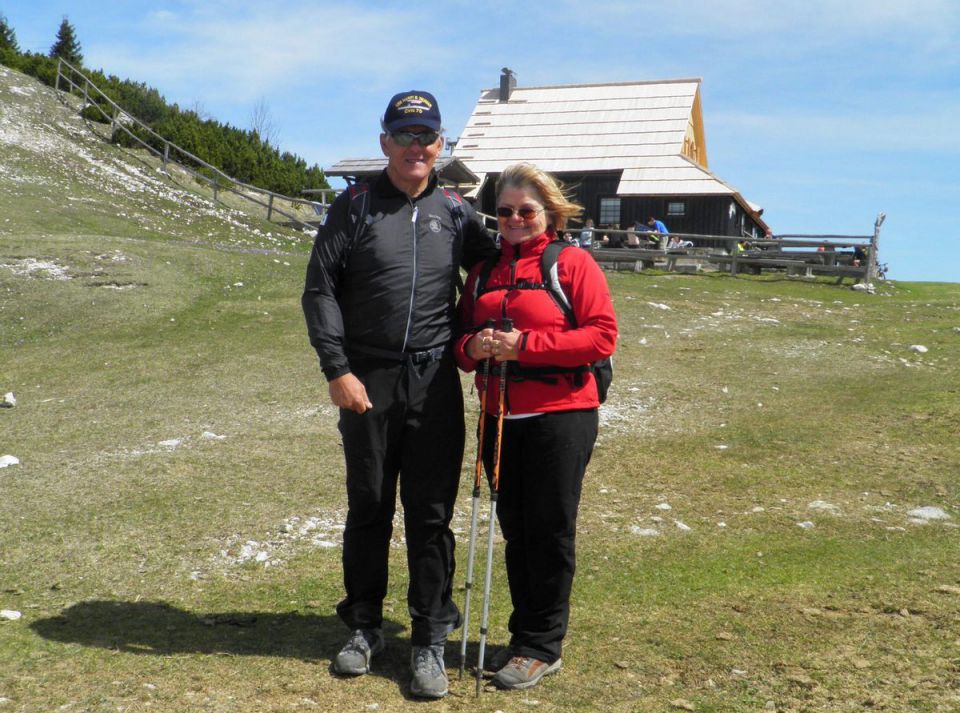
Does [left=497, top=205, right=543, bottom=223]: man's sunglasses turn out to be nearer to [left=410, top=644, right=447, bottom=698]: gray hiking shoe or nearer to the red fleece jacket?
the red fleece jacket

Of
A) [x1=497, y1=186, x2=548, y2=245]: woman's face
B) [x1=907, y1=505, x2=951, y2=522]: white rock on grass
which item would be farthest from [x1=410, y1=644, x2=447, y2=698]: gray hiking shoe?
[x1=907, y1=505, x2=951, y2=522]: white rock on grass

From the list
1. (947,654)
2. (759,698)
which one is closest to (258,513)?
(759,698)

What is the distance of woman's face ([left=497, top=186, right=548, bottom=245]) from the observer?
14.1ft

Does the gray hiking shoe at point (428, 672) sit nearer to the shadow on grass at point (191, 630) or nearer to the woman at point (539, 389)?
the woman at point (539, 389)

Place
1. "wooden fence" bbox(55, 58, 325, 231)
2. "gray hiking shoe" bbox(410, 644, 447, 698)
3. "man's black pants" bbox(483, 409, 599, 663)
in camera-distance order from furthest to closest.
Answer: "wooden fence" bbox(55, 58, 325, 231), "man's black pants" bbox(483, 409, 599, 663), "gray hiking shoe" bbox(410, 644, 447, 698)

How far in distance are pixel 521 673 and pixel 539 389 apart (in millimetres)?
1209

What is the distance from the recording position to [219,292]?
A: 16.3 metres

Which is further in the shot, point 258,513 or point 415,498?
point 258,513

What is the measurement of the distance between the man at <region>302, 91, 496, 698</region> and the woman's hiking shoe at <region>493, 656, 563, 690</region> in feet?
0.87

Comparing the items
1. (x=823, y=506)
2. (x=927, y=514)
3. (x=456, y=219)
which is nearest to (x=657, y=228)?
(x=823, y=506)

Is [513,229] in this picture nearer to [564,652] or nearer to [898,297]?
[564,652]

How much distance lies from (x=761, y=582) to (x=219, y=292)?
41.1 ft

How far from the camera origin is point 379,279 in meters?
4.32

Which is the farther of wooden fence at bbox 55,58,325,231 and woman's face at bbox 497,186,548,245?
wooden fence at bbox 55,58,325,231
